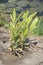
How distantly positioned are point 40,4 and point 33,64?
11839 mm

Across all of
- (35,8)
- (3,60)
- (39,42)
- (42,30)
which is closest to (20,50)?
(3,60)

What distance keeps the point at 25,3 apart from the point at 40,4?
967 millimetres

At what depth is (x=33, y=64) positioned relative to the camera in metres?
4.97

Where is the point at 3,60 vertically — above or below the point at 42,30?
above

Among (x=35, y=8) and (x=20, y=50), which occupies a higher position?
(x=20, y=50)

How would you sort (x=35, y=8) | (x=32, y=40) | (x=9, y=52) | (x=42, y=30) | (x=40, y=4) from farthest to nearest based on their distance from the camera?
(x=40, y=4)
(x=35, y=8)
(x=42, y=30)
(x=32, y=40)
(x=9, y=52)

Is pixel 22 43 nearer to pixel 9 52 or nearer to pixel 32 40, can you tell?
pixel 9 52

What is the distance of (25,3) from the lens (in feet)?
53.1

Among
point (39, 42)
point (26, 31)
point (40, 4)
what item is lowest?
point (40, 4)

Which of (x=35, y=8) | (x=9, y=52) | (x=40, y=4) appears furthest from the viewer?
(x=40, y=4)

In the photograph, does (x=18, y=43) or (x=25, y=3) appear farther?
(x=25, y=3)

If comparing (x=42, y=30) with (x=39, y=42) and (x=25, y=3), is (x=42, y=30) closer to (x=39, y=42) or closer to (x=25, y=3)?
(x=39, y=42)

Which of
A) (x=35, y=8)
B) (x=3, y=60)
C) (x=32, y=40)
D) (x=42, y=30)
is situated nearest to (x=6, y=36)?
(x=32, y=40)

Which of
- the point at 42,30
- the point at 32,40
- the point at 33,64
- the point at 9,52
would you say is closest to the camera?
the point at 33,64
